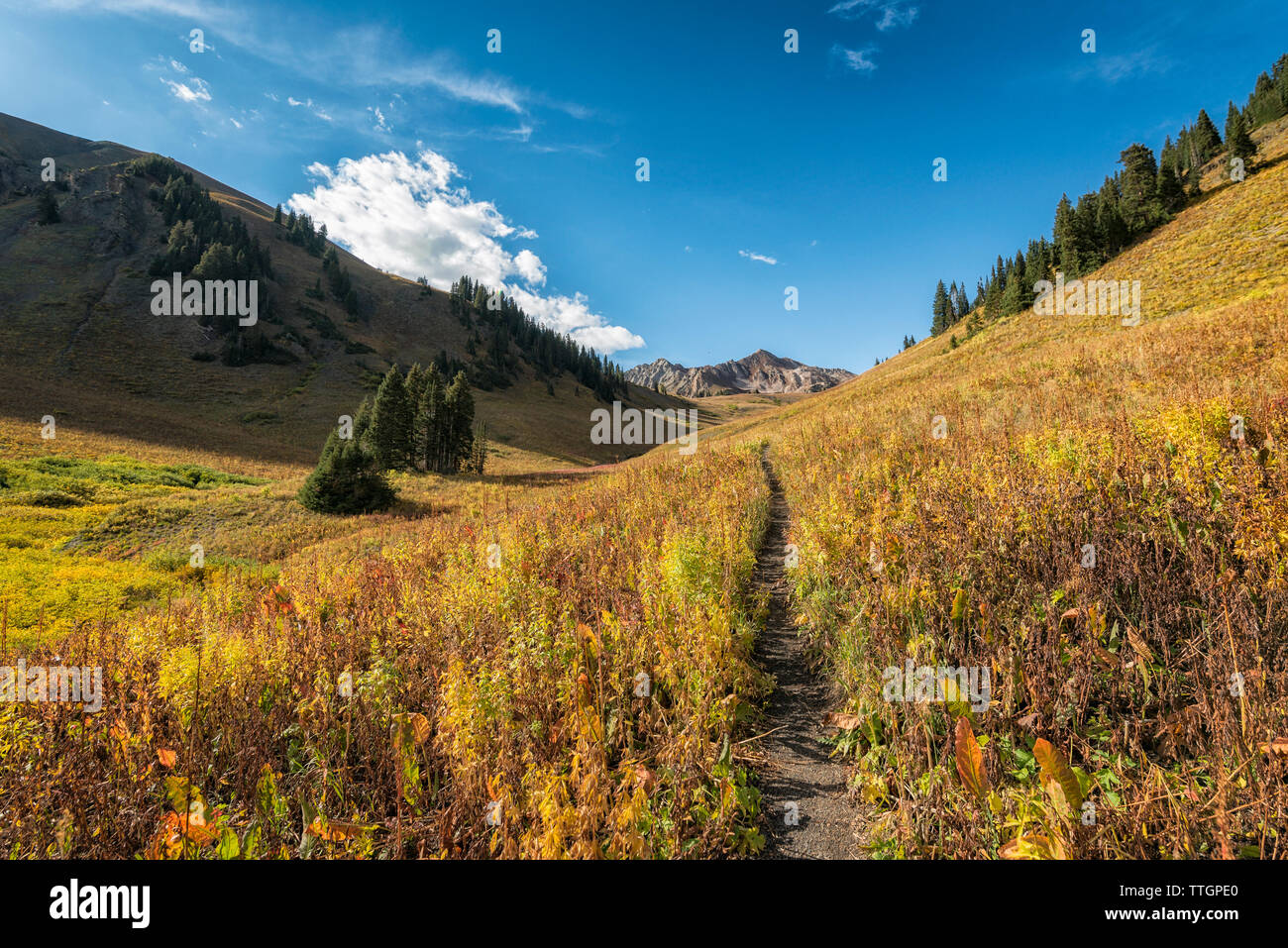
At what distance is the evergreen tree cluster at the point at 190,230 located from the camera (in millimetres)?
97438

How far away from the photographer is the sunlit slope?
2170 mm

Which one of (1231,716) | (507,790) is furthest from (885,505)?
(507,790)

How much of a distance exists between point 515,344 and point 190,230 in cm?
7347

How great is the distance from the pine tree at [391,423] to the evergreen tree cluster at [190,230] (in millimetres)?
89430

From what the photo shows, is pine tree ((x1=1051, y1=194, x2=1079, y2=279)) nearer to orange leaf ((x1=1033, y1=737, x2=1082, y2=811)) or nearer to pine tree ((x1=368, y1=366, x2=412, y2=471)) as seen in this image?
orange leaf ((x1=1033, y1=737, x2=1082, y2=811))

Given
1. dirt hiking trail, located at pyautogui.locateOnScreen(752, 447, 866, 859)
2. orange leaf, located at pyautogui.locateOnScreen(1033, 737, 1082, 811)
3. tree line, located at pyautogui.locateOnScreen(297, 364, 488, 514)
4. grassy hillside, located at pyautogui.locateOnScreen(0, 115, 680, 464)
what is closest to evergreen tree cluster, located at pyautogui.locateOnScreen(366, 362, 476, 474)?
tree line, located at pyautogui.locateOnScreen(297, 364, 488, 514)

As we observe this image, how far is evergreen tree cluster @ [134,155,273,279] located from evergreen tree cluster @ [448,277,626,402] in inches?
1864

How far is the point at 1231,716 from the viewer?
2336 mm
